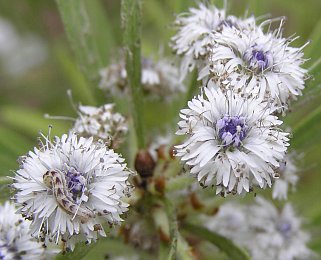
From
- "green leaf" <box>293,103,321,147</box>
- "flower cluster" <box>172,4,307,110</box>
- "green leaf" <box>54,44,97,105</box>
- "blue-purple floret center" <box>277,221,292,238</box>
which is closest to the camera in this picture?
"flower cluster" <box>172,4,307,110</box>

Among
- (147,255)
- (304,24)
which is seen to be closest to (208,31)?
(147,255)

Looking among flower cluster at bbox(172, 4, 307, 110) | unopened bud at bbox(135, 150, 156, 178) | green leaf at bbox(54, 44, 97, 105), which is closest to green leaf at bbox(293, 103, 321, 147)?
flower cluster at bbox(172, 4, 307, 110)

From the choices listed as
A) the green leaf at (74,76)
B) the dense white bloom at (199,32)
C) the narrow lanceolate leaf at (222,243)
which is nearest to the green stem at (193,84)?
the dense white bloom at (199,32)

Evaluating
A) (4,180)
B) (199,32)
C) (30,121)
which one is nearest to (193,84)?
(199,32)

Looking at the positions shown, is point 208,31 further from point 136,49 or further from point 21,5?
point 21,5

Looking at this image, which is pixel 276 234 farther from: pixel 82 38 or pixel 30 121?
pixel 30 121

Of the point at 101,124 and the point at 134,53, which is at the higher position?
the point at 134,53

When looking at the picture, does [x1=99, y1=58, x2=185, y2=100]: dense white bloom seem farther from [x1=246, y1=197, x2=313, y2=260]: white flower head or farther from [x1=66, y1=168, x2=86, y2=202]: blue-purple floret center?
[x1=66, y1=168, x2=86, y2=202]: blue-purple floret center
